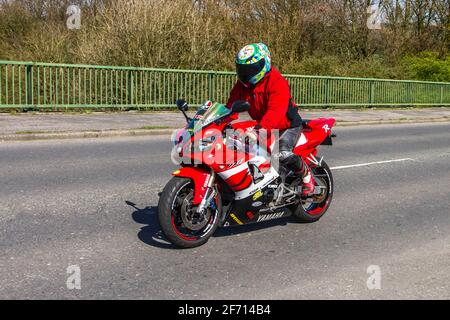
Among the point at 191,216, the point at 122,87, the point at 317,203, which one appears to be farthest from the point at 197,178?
the point at 122,87

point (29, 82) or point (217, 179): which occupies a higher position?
point (29, 82)

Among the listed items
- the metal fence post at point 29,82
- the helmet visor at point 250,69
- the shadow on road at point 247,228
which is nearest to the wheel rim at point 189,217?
the shadow on road at point 247,228

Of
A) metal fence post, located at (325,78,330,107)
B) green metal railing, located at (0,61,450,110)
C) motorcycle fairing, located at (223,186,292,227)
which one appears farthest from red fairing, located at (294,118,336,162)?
metal fence post, located at (325,78,330,107)

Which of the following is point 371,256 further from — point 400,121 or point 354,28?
point 354,28

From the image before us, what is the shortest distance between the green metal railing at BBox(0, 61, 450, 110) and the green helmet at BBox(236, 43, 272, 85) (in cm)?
1147

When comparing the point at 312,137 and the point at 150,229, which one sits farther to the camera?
the point at 312,137

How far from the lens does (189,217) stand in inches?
198

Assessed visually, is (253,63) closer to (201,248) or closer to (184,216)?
(184,216)

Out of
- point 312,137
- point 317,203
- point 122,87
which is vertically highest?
point 122,87

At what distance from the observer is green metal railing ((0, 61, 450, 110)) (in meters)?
15.8

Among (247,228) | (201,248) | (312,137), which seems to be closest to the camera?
(201,248)

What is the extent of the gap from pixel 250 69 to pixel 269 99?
349 mm

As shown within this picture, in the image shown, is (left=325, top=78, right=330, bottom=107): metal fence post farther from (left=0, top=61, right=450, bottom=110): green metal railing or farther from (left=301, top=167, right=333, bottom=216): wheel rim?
(left=301, top=167, right=333, bottom=216): wheel rim

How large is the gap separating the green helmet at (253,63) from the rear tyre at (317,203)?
4.85 ft
